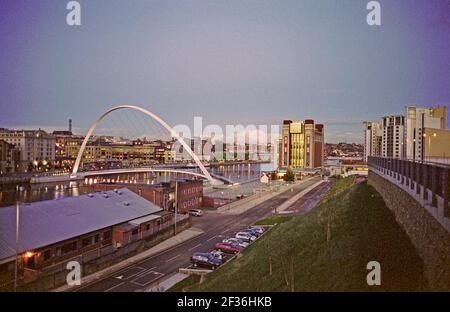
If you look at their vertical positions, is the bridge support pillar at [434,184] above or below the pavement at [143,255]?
above

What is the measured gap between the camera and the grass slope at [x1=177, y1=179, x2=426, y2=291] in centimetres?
704

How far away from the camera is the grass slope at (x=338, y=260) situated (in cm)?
704

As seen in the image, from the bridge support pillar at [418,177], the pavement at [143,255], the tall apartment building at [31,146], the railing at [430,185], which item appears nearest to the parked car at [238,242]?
the pavement at [143,255]

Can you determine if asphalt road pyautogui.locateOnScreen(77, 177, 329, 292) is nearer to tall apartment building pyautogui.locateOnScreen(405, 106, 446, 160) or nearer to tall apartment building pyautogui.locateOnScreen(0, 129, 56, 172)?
tall apartment building pyautogui.locateOnScreen(405, 106, 446, 160)

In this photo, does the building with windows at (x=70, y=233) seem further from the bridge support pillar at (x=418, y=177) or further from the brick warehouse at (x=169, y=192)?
the bridge support pillar at (x=418, y=177)

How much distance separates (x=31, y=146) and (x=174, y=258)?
74.6m

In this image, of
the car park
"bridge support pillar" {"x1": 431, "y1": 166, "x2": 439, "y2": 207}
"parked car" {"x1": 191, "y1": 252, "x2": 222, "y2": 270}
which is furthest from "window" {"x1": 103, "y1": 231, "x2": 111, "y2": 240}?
"bridge support pillar" {"x1": 431, "y1": 166, "x2": 439, "y2": 207}

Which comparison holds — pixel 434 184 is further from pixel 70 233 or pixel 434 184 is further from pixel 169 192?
pixel 169 192

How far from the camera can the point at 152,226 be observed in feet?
61.6

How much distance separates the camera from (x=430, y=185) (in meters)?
6.86

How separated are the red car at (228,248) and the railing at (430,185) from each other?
8230 mm

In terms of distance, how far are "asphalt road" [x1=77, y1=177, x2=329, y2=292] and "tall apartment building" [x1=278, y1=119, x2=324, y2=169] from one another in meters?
60.3
